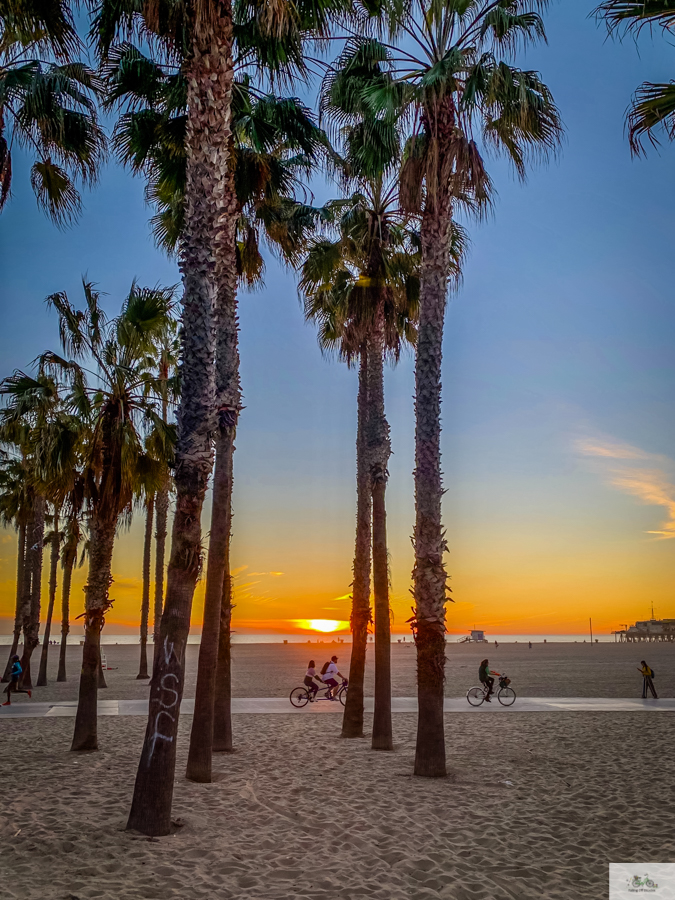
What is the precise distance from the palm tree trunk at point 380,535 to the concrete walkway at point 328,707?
20.7ft

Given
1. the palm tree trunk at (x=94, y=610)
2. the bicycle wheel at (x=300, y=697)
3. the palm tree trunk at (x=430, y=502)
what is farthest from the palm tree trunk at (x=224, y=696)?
the bicycle wheel at (x=300, y=697)

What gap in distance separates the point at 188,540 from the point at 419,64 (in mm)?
9561

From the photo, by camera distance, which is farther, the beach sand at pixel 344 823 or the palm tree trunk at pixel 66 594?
the palm tree trunk at pixel 66 594

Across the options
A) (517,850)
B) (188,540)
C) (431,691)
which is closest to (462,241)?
(431,691)

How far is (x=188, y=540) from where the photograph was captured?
8.59 metres

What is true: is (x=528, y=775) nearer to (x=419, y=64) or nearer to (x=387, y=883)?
(x=387, y=883)

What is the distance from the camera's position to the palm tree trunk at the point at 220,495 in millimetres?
11484

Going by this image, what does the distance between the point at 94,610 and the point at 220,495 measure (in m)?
3.81

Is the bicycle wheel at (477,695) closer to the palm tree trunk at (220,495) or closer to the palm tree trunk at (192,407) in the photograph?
the palm tree trunk at (220,495)

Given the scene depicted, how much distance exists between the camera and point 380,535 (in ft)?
51.0

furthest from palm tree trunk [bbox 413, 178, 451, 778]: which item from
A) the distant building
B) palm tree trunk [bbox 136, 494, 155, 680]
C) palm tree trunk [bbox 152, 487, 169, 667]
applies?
the distant building

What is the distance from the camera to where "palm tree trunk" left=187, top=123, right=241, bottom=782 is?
11.5m

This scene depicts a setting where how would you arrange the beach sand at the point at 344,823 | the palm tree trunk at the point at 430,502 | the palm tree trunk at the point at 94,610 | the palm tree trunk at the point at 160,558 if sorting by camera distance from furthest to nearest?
the palm tree trunk at the point at 160,558 → the palm tree trunk at the point at 94,610 → the palm tree trunk at the point at 430,502 → the beach sand at the point at 344,823

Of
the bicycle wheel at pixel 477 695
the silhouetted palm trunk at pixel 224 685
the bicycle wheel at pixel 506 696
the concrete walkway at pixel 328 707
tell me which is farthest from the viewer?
the bicycle wheel at pixel 477 695
